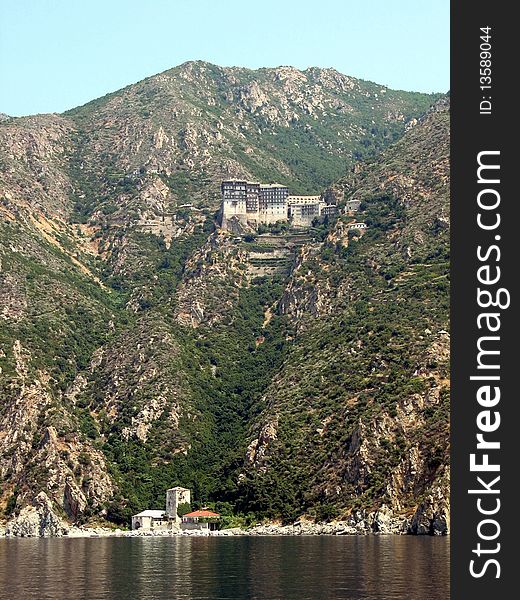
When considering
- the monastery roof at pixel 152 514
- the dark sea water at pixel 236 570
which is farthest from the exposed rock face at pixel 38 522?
the dark sea water at pixel 236 570

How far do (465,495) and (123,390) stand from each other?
15208 cm

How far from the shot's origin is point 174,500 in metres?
163

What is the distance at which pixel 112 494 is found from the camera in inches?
6580

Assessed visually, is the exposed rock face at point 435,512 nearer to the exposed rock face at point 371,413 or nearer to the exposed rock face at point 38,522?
the exposed rock face at point 371,413

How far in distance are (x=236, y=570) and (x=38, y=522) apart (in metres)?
69.8

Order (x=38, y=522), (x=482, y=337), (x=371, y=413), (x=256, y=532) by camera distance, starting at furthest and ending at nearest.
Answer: (x=38, y=522)
(x=371, y=413)
(x=256, y=532)
(x=482, y=337)

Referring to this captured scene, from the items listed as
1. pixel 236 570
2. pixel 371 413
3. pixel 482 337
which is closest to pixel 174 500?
pixel 371 413

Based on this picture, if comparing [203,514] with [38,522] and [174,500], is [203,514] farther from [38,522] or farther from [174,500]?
[38,522]

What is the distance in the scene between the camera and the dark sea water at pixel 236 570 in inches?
3034

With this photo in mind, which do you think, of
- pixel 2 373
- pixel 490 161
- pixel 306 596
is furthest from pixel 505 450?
pixel 2 373

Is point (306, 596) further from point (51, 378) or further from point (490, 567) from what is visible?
point (51, 378)

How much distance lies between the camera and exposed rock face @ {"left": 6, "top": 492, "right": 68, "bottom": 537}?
155375 mm

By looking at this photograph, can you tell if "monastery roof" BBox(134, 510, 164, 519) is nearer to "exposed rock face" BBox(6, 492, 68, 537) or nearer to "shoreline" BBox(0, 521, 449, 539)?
"shoreline" BBox(0, 521, 449, 539)

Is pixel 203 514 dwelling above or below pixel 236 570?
below
